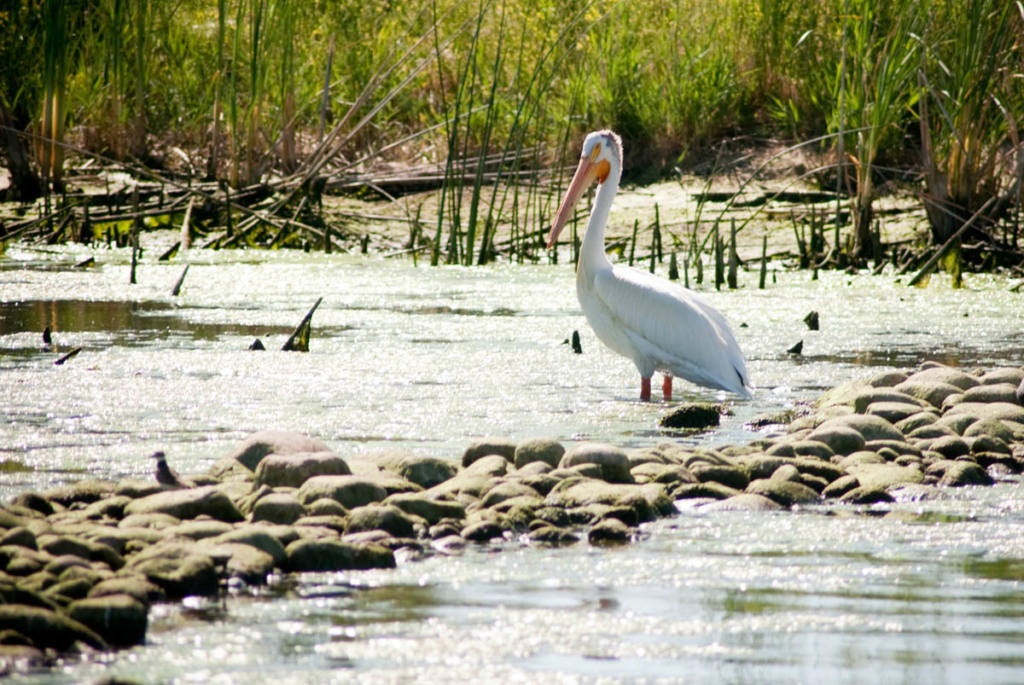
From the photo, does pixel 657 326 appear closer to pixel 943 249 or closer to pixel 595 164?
pixel 595 164

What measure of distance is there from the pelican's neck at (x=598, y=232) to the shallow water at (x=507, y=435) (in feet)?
1.63

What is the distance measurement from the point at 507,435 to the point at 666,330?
1.38 m

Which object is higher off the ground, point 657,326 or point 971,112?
point 971,112

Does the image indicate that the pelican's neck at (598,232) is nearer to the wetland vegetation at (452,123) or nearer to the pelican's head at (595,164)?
the pelican's head at (595,164)

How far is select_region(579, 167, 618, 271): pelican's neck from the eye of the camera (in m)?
6.46

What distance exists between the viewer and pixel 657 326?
608 cm

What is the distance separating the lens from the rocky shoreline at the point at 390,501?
9.43ft

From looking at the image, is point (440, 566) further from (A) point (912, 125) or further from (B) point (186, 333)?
(A) point (912, 125)

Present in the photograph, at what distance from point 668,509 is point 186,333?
158 inches

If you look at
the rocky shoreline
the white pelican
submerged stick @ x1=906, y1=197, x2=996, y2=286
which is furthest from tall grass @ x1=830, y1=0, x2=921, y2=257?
the rocky shoreline

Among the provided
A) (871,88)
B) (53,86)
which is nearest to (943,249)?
(871,88)

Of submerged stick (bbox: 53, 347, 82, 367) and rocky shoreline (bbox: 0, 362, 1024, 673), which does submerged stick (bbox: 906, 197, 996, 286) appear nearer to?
rocky shoreline (bbox: 0, 362, 1024, 673)

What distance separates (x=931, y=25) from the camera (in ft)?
32.5

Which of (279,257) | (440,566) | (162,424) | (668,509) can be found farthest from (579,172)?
(279,257)
